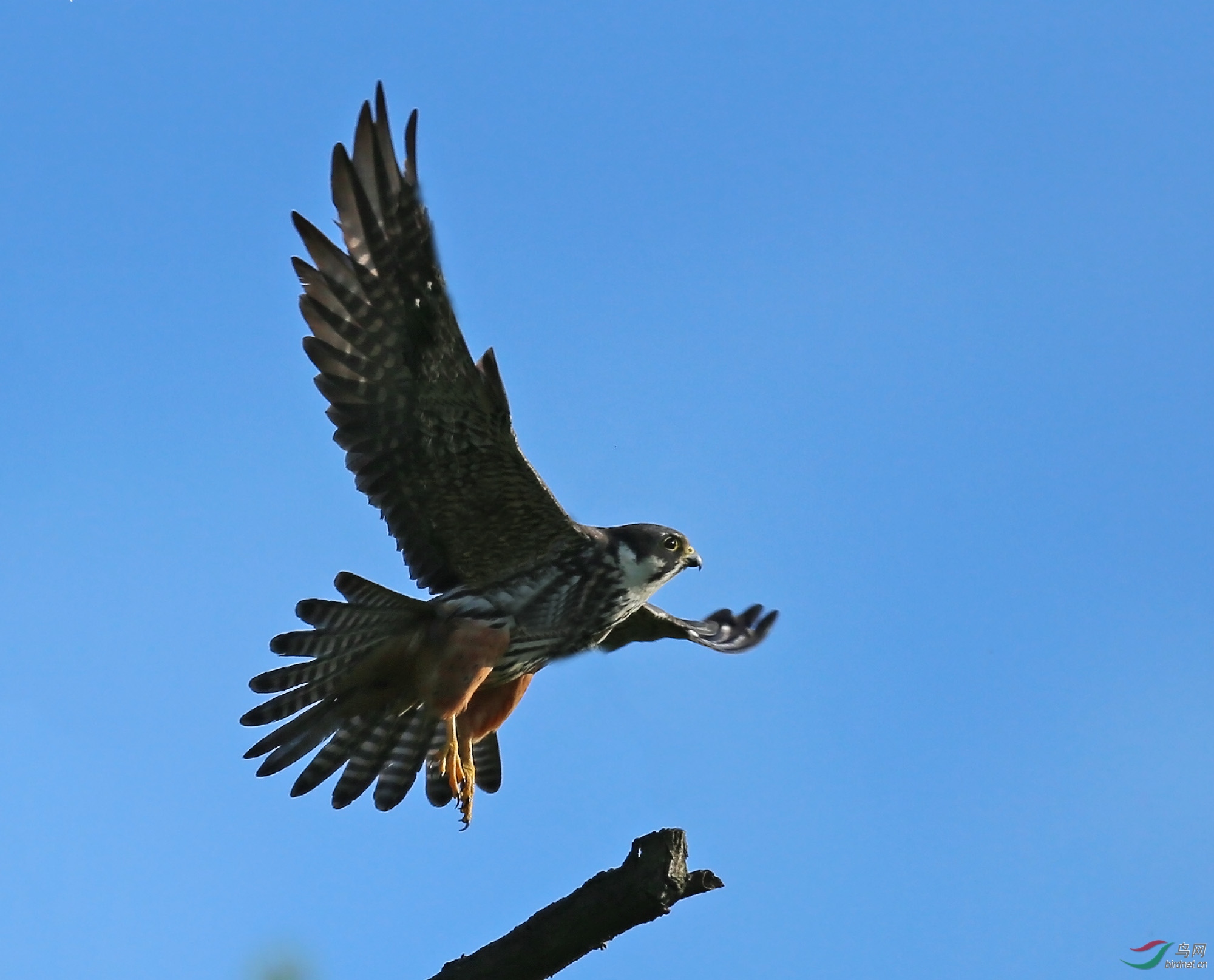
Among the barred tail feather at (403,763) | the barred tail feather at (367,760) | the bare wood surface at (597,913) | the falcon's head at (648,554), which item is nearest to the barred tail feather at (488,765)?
the barred tail feather at (403,763)

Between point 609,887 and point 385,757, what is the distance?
101 inches

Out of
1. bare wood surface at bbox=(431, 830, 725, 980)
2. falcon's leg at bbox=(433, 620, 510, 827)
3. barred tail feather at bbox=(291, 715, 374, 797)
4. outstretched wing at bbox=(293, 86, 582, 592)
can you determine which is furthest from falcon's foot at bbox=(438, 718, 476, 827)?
bare wood surface at bbox=(431, 830, 725, 980)

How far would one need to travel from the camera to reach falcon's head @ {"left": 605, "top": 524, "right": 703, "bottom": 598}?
638 centimetres

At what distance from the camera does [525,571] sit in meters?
6.31

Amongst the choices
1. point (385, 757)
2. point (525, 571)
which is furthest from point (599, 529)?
point (385, 757)

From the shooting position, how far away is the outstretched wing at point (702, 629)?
24.8 ft

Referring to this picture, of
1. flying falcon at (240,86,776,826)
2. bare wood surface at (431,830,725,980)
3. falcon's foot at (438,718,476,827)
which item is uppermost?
flying falcon at (240,86,776,826)

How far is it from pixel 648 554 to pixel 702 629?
7.23ft

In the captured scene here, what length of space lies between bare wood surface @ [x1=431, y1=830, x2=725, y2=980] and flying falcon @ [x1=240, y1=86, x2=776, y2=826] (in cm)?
193

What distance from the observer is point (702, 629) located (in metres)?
8.52

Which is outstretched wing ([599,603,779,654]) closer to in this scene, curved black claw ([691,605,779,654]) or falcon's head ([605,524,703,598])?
curved black claw ([691,605,779,654])

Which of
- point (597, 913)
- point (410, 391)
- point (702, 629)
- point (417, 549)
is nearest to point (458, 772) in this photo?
point (417, 549)

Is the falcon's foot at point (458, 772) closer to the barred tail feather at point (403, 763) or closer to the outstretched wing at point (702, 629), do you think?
the barred tail feather at point (403, 763)

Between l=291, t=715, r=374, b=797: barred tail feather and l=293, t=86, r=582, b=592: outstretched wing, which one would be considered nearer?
l=293, t=86, r=582, b=592: outstretched wing
